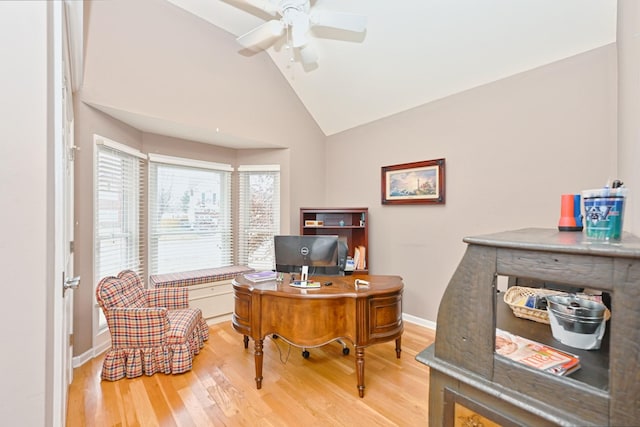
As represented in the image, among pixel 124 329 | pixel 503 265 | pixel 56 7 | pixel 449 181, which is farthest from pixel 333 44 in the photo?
pixel 124 329

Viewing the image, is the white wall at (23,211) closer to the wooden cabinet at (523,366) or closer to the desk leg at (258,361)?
the desk leg at (258,361)

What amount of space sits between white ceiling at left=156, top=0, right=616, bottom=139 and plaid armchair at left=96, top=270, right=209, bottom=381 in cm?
258

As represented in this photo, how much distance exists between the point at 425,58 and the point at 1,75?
3199 millimetres

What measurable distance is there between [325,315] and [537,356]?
1479mm

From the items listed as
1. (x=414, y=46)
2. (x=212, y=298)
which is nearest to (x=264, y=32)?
(x=414, y=46)

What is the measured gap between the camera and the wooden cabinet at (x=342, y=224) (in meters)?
3.91

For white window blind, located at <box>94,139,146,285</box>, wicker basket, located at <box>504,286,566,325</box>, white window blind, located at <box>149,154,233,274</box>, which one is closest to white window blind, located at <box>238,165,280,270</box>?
white window blind, located at <box>149,154,233,274</box>

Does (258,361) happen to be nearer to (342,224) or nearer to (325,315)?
(325,315)

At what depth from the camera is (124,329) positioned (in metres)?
2.38

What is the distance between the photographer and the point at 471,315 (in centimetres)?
85

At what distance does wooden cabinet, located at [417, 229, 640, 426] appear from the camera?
610mm

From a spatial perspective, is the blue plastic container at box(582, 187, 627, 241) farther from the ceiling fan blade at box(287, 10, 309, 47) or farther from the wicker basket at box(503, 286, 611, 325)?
the ceiling fan blade at box(287, 10, 309, 47)

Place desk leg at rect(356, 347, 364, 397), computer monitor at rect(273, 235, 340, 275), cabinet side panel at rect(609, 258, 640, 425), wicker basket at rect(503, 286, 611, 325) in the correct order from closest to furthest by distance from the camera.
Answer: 1. cabinet side panel at rect(609, 258, 640, 425)
2. wicker basket at rect(503, 286, 611, 325)
3. desk leg at rect(356, 347, 364, 397)
4. computer monitor at rect(273, 235, 340, 275)

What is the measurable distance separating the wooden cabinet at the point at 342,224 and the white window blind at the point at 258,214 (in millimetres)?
467
